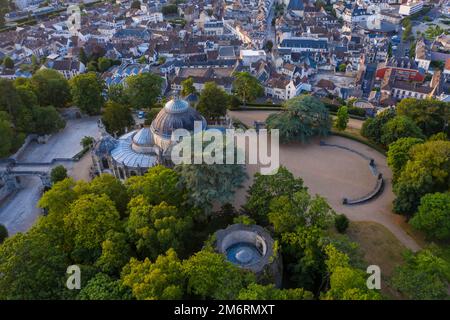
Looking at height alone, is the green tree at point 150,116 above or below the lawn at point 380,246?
above

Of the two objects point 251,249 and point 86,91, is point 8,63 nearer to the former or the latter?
point 86,91

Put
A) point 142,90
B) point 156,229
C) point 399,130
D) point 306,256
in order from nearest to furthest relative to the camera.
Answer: point 306,256 < point 156,229 < point 399,130 < point 142,90

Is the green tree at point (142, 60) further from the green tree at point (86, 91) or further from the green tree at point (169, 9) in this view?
the green tree at point (169, 9)

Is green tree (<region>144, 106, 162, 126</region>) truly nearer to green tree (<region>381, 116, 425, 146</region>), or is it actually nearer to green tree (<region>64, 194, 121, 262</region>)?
green tree (<region>64, 194, 121, 262</region>)

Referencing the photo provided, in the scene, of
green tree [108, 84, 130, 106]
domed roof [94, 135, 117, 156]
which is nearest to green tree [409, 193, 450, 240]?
domed roof [94, 135, 117, 156]

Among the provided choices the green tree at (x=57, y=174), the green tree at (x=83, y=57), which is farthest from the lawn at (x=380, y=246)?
the green tree at (x=83, y=57)

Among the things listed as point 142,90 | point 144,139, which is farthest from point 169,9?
point 144,139
